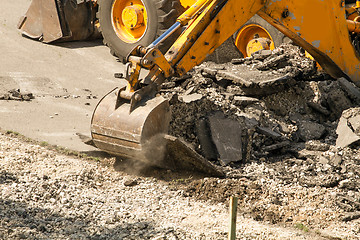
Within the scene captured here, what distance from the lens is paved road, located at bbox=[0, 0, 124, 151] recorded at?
761 cm

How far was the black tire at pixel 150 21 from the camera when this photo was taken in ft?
29.2

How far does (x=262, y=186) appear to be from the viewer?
611cm

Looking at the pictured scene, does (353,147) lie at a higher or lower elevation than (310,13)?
lower

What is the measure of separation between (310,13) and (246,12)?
3.96 ft

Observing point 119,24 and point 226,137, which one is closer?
→ point 226,137

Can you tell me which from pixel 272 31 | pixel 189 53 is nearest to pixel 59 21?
pixel 272 31

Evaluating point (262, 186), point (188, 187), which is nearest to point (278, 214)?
point (262, 186)

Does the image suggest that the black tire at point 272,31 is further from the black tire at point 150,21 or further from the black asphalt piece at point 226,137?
→ the black asphalt piece at point 226,137

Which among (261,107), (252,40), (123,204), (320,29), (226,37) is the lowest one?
(123,204)

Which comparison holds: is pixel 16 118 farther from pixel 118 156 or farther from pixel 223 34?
pixel 223 34

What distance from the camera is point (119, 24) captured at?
952cm

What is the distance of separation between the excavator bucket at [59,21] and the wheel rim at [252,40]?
9.79 feet

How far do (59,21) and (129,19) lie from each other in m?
2.06

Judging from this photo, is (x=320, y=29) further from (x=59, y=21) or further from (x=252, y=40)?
(x=59, y=21)
